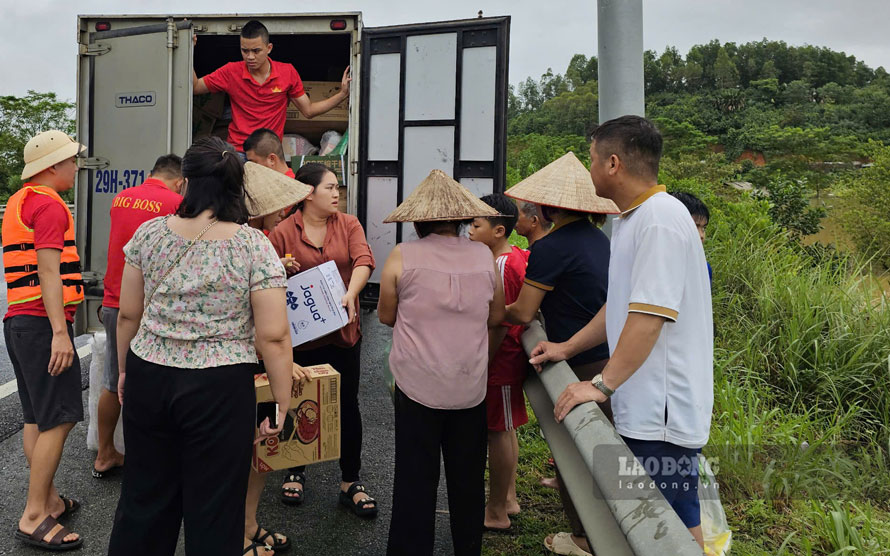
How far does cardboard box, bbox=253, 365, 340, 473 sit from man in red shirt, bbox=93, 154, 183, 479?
115 cm

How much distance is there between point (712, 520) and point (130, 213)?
10.5 ft

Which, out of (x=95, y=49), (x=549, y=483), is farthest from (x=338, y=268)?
(x=95, y=49)

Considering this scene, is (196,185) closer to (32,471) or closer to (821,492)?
(32,471)

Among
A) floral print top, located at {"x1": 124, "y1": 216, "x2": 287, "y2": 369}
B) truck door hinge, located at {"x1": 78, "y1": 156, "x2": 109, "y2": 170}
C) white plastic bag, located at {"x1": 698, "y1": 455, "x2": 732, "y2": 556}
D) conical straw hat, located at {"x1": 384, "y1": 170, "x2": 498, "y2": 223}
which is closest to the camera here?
floral print top, located at {"x1": 124, "y1": 216, "x2": 287, "y2": 369}

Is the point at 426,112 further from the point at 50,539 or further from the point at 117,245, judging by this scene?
the point at 50,539

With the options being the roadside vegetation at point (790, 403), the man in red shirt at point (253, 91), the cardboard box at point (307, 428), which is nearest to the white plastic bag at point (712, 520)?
the roadside vegetation at point (790, 403)

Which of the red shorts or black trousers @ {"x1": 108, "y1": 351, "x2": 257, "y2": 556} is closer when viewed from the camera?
black trousers @ {"x1": 108, "y1": 351, "x2": 257, "y2": 556}

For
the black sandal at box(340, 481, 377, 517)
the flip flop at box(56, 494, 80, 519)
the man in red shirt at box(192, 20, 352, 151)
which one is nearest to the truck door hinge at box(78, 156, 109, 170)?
the man in red shirt at box(192, 20, 352, 151)

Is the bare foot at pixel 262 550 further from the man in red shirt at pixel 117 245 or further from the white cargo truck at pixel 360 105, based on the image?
the white cargo truck at pixel 360 105

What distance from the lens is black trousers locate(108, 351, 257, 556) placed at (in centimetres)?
224

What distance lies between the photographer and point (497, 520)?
3373 mm

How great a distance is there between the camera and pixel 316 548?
3.16m

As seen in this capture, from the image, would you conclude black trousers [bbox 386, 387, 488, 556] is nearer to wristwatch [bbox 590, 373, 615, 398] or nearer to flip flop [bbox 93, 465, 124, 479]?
wristwatch [bbox 590, 373, 615, 398]

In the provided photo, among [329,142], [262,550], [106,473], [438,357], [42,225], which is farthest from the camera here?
[329,142]
